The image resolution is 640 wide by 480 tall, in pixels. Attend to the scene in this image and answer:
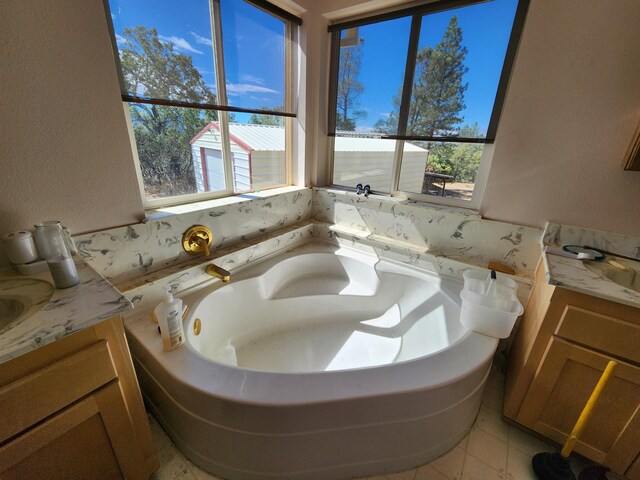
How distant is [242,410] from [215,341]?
70 centimetres

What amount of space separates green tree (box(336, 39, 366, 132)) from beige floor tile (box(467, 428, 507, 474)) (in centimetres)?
191

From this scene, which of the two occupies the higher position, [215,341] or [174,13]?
[174,13]

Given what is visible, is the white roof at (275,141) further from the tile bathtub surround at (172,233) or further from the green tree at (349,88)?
the tile bathtub surround at (172,233)

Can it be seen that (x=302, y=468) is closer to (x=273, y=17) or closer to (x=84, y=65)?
(x=84, y=65)

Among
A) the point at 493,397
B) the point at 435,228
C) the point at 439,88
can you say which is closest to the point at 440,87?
the point at 439,88

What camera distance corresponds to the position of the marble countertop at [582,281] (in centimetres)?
89

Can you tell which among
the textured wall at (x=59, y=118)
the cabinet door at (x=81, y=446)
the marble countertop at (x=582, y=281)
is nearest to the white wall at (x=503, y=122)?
the textured wall at (x=59, y=118)

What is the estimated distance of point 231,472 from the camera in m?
1.01

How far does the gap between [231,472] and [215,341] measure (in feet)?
2.01

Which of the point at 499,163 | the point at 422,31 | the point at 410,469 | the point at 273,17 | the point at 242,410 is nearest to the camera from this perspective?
the point at 242,410

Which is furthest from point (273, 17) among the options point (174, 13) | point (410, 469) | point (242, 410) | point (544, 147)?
point (410, 469)

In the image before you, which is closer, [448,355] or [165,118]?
[448,355]

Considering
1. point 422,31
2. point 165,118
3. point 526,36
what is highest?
point 422,31

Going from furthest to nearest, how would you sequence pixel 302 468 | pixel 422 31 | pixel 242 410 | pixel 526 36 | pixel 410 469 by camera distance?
pixel 422 31 < pixel 526 36 < pixel 410 469 < pixel 302 468 < pixel 242 410
